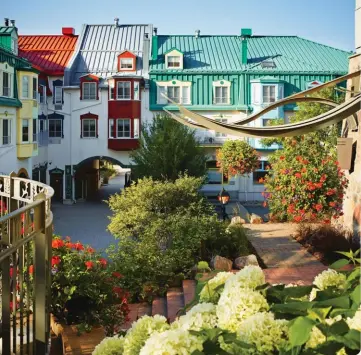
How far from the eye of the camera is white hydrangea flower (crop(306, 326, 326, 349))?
2.08m

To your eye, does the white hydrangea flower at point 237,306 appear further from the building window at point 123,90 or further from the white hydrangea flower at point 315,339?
the building window at point 123,90

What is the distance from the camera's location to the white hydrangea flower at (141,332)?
2404 millimetres

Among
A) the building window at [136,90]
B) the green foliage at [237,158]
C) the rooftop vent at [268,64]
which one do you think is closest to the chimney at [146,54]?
the building window at [136,90]

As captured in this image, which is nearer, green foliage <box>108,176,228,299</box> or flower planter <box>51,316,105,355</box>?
flower planter <box>51,316,105,355</box>

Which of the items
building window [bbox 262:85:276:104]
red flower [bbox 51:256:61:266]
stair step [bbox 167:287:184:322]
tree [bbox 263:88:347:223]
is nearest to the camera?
red flower [bbox 51:256:61:266]

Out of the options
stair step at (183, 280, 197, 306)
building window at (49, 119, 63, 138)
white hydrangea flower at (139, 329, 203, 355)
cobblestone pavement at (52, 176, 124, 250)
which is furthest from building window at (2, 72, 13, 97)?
white hydrangea flower at (139, 329, 203, 355)

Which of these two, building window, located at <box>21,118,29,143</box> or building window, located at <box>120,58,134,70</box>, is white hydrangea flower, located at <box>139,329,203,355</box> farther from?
building window, located at <box>120,58,134,70</box>

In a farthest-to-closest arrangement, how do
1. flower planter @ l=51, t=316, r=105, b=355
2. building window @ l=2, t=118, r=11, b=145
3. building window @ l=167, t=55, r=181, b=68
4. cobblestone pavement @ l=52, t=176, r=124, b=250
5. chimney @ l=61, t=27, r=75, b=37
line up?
chimney @ l=61, t=27, r=75, b=37
building window @ l=167, t=55, r=181, b=68
building window @ l=2, t=118, r=11, b=145
cobblestone pavement @ l=52, t=176, r=124, b=250
flower planter @ l=51, t=316, r=105, b=355

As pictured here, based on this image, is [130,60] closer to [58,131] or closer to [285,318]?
[58,131]

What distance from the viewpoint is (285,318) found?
7.48 feet

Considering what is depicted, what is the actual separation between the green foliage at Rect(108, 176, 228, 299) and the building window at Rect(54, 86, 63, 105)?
18.2 m

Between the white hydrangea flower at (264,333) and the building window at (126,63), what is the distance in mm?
30772

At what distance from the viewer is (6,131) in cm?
2556

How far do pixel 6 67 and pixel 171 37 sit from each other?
11912 mm
